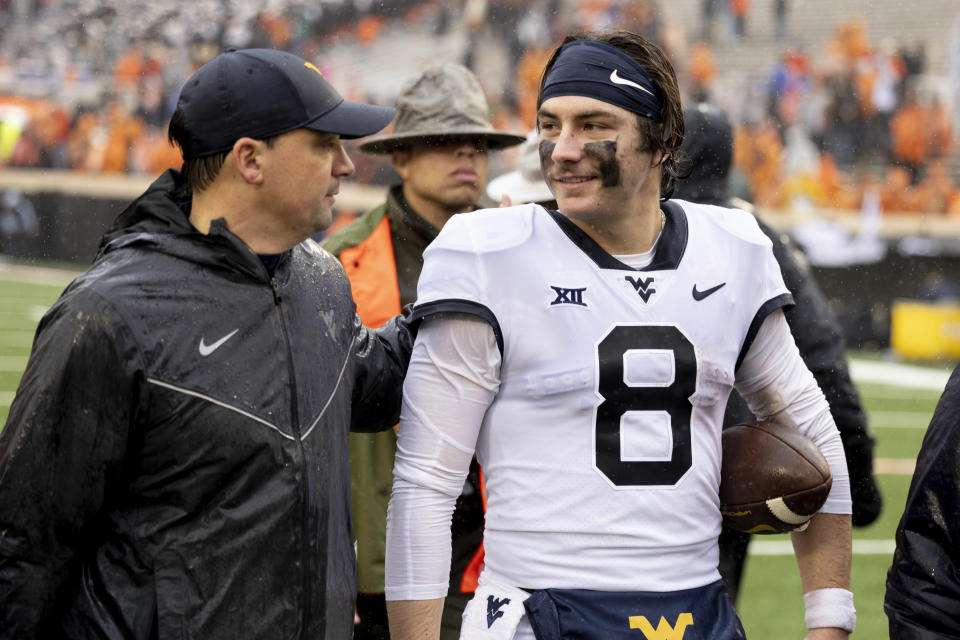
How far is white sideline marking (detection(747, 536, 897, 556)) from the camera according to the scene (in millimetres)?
7090

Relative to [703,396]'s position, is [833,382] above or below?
below

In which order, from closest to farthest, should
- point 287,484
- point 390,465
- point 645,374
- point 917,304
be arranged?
point 287,484
point 645,374
point 390,465
point 917,304

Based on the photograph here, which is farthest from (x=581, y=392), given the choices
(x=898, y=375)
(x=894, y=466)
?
(x=898, y=375)

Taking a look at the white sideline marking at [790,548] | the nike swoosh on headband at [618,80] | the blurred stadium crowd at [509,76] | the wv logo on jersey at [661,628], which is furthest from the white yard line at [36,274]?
the wv logo on jersey at [661,628]

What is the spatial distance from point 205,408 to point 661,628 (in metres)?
0.88

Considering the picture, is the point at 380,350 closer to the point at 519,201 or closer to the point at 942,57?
the point at 519,201

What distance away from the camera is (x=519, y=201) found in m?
3.84

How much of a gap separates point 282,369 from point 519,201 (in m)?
1.80

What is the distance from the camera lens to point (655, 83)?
2375 millimetres

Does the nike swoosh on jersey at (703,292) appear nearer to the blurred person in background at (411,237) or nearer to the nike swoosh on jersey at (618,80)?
the nike swoosh on jersey at (618,80)

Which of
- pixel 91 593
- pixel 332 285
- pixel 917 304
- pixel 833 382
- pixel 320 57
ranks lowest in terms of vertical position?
pixel 917 304

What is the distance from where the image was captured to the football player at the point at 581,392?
87.0 inches

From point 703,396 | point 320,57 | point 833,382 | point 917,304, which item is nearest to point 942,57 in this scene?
point 917,304

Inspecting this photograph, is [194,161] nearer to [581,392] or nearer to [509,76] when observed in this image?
[581,392]
